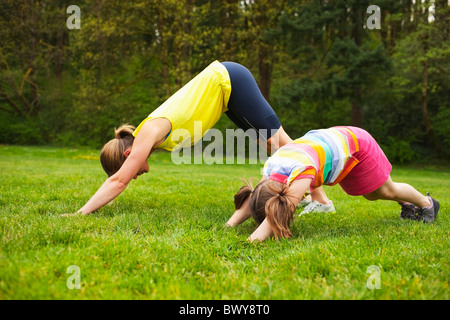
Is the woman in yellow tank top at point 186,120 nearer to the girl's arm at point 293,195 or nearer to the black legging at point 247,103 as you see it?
the black legging at point 247,103

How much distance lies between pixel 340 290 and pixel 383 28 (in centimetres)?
2259

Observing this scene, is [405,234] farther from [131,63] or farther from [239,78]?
[131,63]

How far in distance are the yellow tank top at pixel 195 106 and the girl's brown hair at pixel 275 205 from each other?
3.29 ft

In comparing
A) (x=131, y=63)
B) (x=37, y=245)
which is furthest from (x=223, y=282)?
(x=131, y=63)

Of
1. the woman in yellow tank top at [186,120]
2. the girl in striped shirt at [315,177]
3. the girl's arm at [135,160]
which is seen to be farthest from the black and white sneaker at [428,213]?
the girl's arm at [135,160]

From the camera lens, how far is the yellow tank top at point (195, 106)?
3.39 metres

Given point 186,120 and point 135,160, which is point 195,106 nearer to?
point 186,120

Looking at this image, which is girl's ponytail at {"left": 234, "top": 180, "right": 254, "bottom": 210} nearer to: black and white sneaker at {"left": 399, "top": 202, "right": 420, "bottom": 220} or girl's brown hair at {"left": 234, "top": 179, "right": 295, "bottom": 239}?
girl's brown hair at {"left": 234, "top": 179, "right": 295, "bottom": 239}

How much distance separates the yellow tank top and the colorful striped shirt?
2.87 ft

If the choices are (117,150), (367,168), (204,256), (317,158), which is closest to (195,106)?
(117,150)

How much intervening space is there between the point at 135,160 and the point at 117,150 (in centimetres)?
38

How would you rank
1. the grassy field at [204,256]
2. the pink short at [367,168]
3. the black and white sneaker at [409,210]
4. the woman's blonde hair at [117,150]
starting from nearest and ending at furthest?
the grassy field at [204,256] → the pink short at [367,168] → the woman's blonde hair at [117,150] → the black and white sneaker at [409,210]

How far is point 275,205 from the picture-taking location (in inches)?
104

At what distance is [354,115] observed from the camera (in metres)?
19.4
